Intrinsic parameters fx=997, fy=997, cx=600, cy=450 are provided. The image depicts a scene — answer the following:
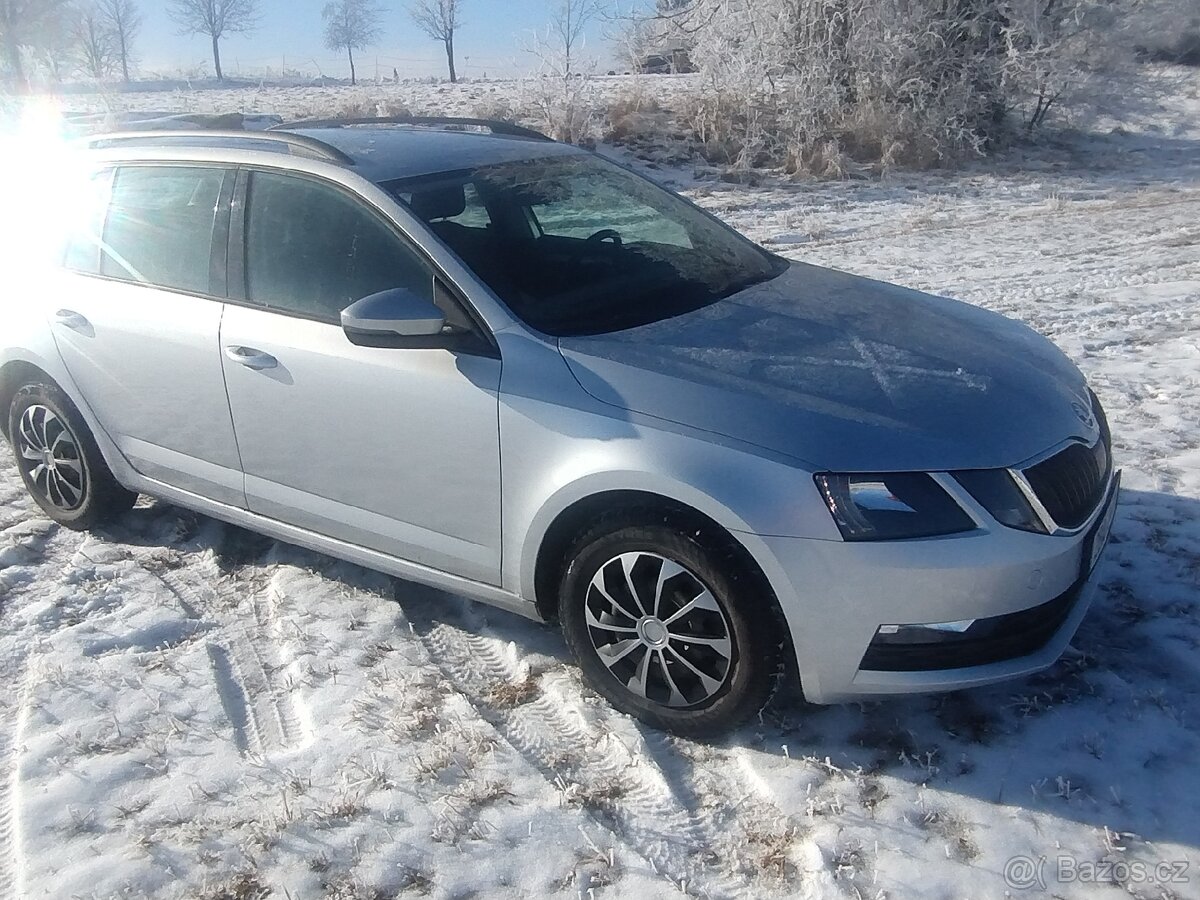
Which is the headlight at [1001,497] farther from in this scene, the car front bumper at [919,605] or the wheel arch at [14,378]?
the wheel arch at [14,378]

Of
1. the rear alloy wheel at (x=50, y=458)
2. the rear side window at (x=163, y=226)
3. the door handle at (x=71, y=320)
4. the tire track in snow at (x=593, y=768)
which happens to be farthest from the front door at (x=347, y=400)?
the rear alloy wheel at (x=50, y=458)

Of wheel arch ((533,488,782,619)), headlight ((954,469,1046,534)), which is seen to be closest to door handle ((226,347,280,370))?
wheel arch ((533,488,782,619))

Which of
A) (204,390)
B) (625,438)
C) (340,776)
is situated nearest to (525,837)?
(340,776)

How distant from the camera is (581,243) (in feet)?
12.3

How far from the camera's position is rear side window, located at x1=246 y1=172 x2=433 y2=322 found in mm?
3359

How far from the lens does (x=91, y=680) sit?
3451 millimetres

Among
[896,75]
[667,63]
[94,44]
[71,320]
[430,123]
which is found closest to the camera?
[71,320]

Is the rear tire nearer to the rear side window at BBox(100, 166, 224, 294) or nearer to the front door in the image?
the rear side window at BBox(100, 166, 224, 294)

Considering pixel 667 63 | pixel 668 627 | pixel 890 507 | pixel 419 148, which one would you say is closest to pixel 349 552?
pixel 668 627

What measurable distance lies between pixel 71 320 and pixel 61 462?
2.36 ft

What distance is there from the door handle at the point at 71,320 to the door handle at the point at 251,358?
96 centimetres

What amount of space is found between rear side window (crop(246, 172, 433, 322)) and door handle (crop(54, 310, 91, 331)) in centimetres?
101

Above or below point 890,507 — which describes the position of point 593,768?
below

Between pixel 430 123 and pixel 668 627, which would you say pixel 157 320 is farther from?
pixel 668 627
